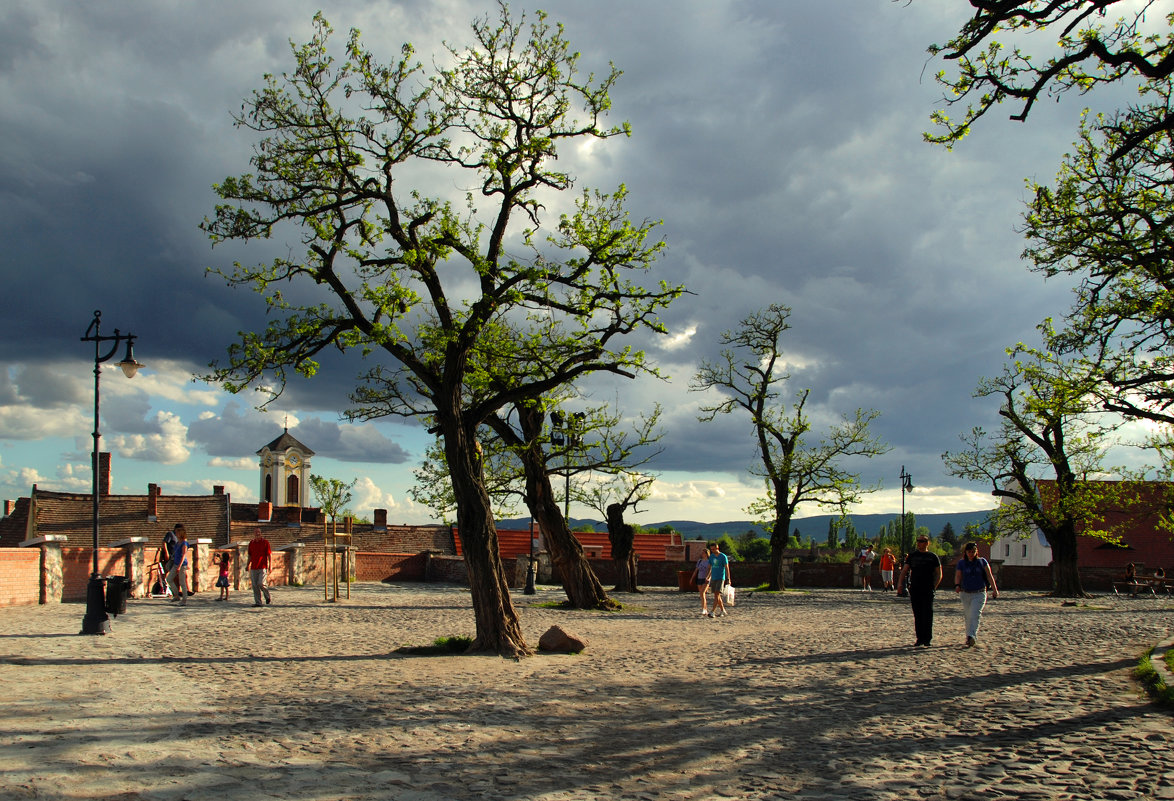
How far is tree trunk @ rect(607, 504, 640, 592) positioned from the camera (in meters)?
31.3

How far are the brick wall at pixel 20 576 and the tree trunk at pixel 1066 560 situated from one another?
34039mm

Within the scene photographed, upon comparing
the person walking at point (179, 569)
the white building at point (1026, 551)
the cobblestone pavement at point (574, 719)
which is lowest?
the white building at point (1026, 551)

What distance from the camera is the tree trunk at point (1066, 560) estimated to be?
34219 mm

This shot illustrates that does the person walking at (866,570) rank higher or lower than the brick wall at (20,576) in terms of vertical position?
lower

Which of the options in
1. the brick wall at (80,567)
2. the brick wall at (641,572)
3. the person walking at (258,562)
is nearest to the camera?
the brick wall at (80,567)

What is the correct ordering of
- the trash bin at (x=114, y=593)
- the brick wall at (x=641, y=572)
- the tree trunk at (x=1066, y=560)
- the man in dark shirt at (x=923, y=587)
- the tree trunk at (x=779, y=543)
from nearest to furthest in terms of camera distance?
the man in dark shirt at (x=923, y=587) → the trash bin at (x=114, y=593) → the tree trunk at (x=1066, y=560) → the brick wall at (x=641, y=572) → the tree trunk at (x=779, y=543)

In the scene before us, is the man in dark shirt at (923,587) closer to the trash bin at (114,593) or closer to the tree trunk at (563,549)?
the tree trunk at (563,549)

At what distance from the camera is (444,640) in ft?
46.5

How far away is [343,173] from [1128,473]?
26482 millimetres

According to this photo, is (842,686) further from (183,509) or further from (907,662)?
(183,509)

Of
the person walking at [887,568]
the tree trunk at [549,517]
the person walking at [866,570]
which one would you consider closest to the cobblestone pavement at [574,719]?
the tree trunk at [549,517]

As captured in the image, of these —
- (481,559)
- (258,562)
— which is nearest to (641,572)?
(258,562)

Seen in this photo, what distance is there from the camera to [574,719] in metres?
8.81

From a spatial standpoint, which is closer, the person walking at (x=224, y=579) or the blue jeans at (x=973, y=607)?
the blue jeans at (x=973, y=607)
